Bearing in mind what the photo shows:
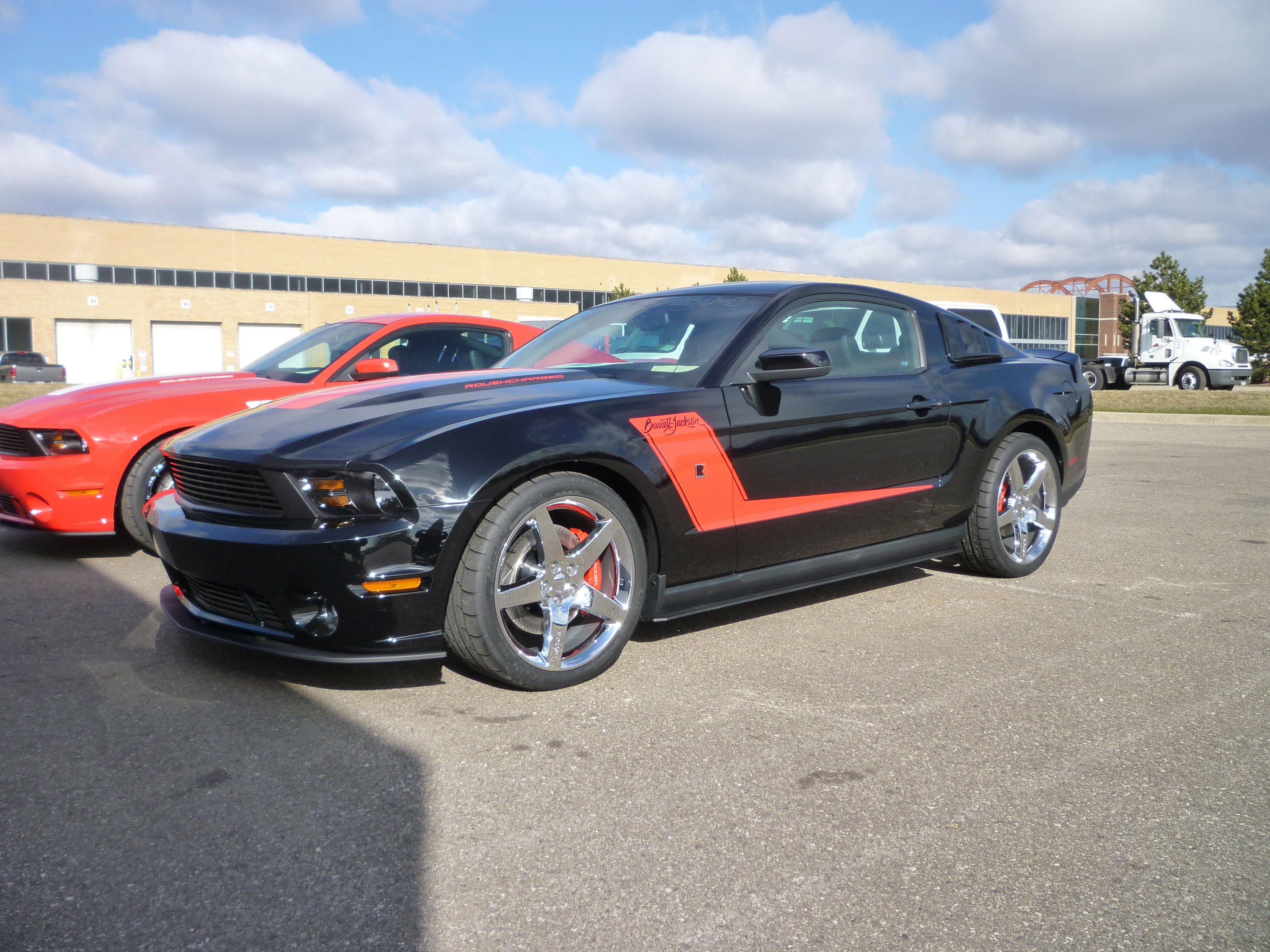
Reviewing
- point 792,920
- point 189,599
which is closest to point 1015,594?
point 792,920

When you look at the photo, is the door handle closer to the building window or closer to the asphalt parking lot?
the asphalt parking lot

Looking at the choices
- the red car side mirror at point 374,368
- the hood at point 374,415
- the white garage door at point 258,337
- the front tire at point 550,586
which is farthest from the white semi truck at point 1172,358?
the white garage door at point 258,337

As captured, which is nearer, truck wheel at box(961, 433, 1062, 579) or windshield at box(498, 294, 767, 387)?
windshield at box(498, 294, 767, 387)

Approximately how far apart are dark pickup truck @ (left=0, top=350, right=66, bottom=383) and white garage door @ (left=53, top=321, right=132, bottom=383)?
6.98m

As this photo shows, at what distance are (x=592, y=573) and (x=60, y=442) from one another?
3.41 meters

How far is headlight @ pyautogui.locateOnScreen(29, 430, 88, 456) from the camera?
528 centimetres

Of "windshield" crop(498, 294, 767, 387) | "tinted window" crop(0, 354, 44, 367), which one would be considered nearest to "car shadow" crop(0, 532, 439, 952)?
"windshield" crop(498, 294, 767, 387)

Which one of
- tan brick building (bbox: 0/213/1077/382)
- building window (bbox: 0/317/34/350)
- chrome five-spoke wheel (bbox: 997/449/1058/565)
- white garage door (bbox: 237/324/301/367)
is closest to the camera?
chrome five-spoke wheel (bbox: 997/449/1058/565)


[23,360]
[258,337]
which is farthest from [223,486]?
[258,337]

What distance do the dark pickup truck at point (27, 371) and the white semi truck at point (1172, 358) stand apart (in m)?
32.6

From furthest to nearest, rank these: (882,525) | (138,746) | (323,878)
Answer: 1. (882,525)
2. (138,746)
3. (323,878)

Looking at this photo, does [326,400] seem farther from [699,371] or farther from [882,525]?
[882,525]

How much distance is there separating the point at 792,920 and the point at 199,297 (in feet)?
181

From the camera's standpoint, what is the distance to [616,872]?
2.17m
